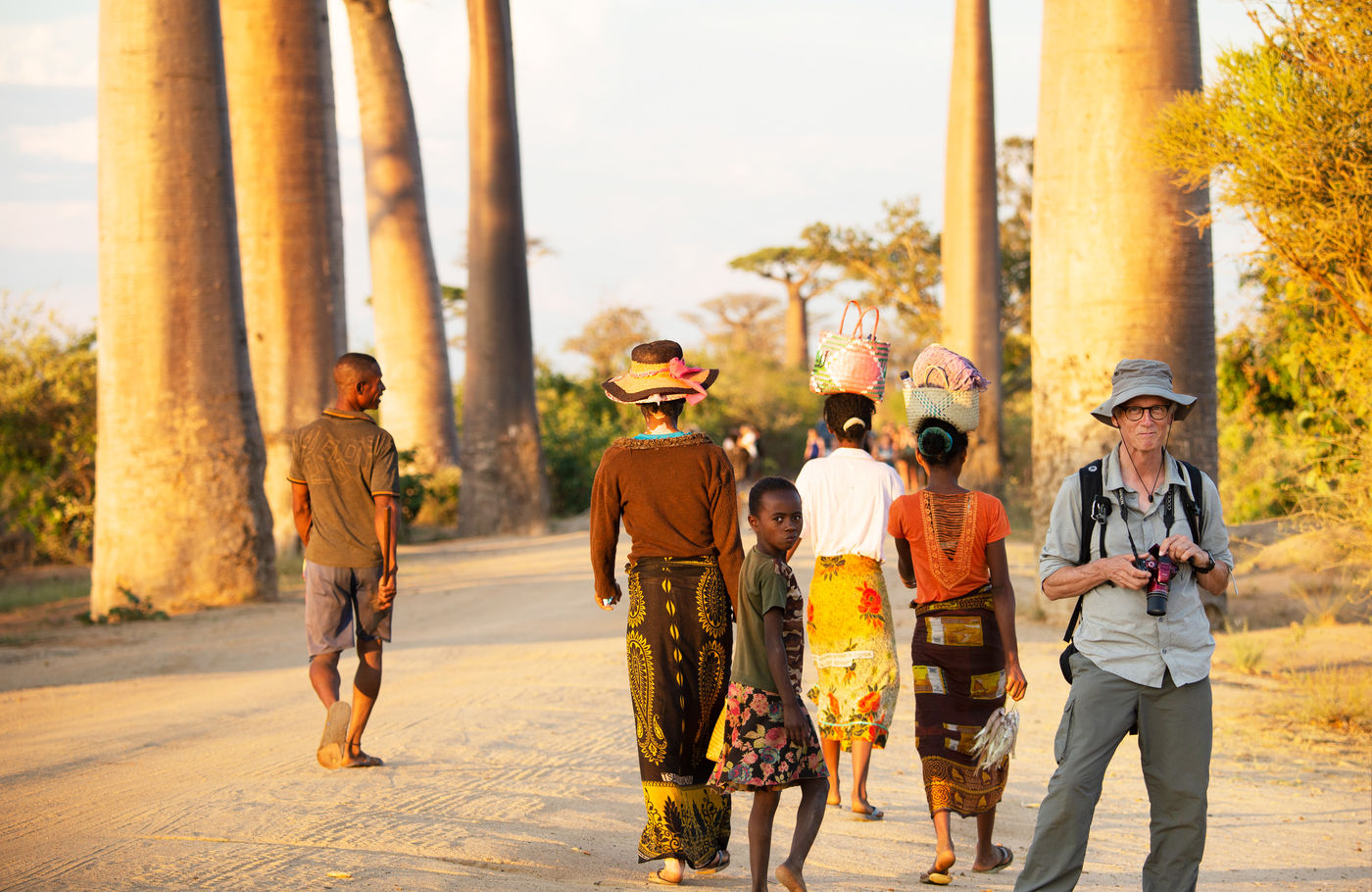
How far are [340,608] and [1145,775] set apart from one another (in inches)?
147

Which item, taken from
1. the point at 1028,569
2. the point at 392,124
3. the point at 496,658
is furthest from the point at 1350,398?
the point at 392,124

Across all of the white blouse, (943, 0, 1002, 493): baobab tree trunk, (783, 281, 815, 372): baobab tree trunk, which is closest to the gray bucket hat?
the white blouse

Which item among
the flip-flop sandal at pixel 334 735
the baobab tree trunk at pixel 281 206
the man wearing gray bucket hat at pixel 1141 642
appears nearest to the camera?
the man wearing gray bucket hat at pixel 1141 642

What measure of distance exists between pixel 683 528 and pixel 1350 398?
258 inches

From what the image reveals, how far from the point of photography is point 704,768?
466 cm

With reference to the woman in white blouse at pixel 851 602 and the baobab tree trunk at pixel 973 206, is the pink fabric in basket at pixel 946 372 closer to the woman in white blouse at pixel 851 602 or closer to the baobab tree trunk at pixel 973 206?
the woman in white blouse at pixel 851 602

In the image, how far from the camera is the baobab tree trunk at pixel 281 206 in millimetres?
16766

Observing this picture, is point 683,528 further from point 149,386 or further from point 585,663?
point 149,386

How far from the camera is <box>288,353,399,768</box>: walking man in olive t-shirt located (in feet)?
20.1

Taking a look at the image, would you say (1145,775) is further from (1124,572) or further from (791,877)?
(791,877)

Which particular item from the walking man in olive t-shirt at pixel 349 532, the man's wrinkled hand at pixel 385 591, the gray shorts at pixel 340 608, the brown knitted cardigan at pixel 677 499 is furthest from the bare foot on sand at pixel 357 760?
the brown knitted cardigan at pixel 677 499

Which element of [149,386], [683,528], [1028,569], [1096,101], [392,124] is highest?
[392,124]

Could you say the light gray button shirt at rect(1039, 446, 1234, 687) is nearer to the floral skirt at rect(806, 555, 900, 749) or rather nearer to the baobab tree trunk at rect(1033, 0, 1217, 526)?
the floral skirt at rect(806, 555, 900, 749)

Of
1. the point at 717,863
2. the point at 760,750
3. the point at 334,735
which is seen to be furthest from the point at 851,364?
the point at 334,735
